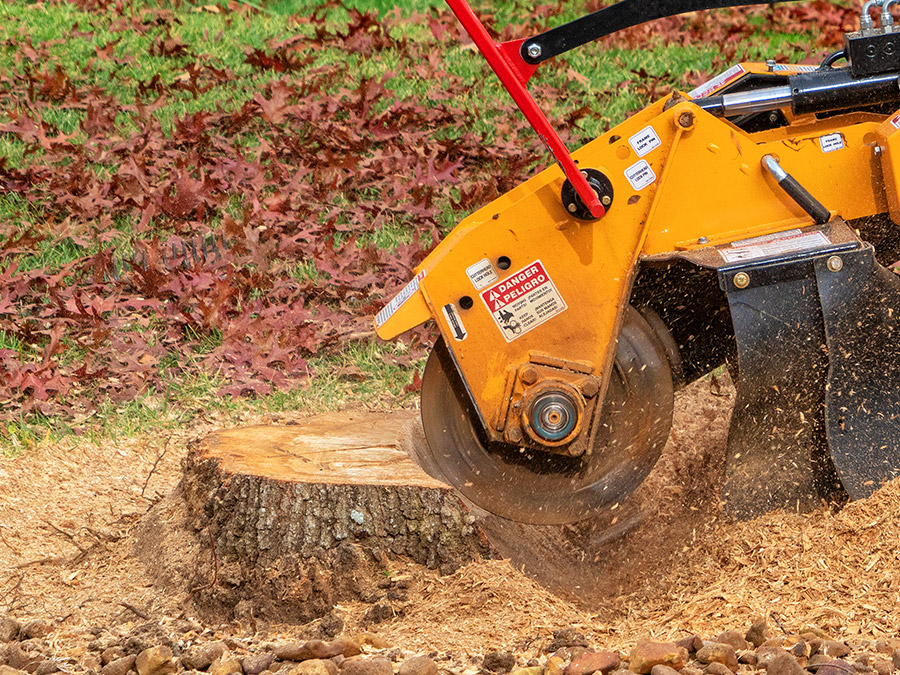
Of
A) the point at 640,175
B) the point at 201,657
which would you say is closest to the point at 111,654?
the point at 201,657

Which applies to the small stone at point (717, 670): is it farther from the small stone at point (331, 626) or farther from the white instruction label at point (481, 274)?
the white instruction label at point (481, 274)

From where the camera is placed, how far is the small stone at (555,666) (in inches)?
94.6

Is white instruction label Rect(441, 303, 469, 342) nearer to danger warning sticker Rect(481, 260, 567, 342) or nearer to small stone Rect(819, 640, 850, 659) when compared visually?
danger warning sticker Rect(481, 260, 567, 342)

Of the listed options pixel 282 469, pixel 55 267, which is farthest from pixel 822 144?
pixel 55 267

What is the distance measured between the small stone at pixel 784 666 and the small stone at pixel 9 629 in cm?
193

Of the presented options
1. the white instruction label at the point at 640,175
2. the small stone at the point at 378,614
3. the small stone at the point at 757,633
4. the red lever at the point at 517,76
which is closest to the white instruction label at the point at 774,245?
the white instruction label at the point at 640,175

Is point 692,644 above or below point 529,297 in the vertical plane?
below

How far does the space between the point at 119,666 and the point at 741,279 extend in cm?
184

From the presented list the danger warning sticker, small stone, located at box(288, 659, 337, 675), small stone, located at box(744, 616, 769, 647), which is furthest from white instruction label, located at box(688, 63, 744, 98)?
small stone, located at box(288, 659, 337, 675)

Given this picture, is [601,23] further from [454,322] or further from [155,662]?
[155,662]

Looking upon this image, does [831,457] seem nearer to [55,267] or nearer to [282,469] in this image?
[282,469]

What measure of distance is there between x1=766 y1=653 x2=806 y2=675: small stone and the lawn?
2.19 meters

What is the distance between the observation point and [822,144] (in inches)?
114

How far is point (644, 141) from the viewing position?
2850 millimetres
